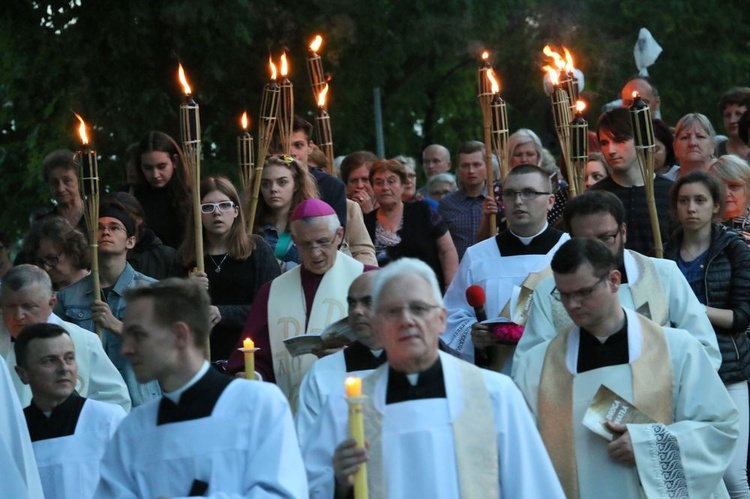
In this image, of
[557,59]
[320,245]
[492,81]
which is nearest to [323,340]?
[320,245]

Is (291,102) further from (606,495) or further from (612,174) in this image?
(606,495)

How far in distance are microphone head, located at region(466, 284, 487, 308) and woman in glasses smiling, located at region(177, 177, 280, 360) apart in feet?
4.22

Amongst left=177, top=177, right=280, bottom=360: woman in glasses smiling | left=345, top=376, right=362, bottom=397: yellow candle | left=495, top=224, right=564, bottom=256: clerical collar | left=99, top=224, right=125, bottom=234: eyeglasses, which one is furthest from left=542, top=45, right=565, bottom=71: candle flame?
left=345, top=376, right=362, bottom=397: yellow candle

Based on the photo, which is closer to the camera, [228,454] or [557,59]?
[228,454]

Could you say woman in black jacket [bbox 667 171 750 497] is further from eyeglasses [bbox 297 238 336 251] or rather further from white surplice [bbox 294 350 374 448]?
white surplice [bbox 294 350 374 448]

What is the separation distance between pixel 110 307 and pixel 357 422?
14.1 ft

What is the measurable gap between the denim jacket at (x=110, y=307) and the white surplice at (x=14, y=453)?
198 cm

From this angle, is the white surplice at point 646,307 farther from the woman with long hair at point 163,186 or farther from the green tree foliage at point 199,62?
the green tree foliage at point 199,62

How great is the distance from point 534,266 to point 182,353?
3.83 metres


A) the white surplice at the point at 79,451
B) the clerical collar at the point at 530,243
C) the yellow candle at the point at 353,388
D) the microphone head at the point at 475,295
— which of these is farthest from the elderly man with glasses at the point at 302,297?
the yellow candle at the point at 353,388

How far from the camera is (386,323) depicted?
7145mm

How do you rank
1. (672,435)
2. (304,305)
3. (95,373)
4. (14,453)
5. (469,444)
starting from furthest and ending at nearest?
(304,305), (95,373), (672,435), (14,453), (469,444)

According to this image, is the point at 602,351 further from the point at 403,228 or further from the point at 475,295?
the point at 403,228

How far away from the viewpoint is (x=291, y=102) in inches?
488
